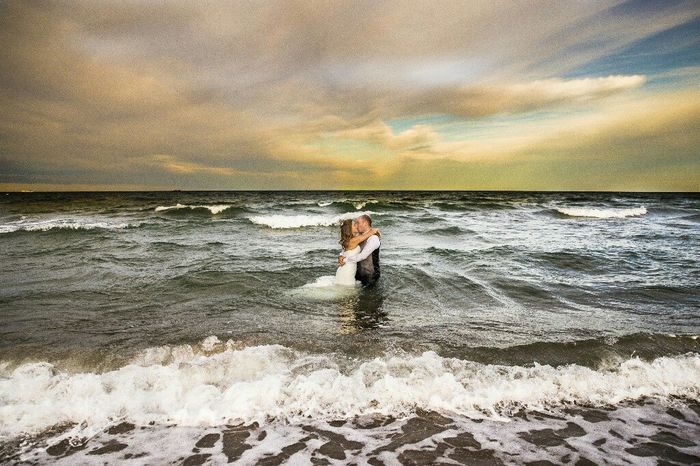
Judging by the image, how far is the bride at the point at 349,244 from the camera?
24.0ft

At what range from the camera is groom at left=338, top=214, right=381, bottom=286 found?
7363 millimetres

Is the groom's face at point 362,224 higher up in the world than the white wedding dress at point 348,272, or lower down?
higher up

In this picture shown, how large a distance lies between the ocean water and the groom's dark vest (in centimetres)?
26

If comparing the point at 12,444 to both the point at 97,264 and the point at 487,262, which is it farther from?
the point at 487,262

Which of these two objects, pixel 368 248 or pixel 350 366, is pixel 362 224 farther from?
pixel 350 366

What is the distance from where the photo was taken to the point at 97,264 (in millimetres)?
10633

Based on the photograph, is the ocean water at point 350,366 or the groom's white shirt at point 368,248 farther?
the groom's white shirt at point 368,248

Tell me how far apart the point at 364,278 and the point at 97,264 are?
8.36 meters

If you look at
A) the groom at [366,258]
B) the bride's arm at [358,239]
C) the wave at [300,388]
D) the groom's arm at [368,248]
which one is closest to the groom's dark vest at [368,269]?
the groom at [366,258]

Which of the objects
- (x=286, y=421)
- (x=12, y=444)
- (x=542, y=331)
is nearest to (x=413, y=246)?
(x=542, y=331)

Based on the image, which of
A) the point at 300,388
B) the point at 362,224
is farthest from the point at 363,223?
the point at 300,388

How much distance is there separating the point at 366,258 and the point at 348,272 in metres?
0.49

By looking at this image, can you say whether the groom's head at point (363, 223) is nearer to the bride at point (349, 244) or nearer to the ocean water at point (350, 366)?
the bride at point (349, 244)

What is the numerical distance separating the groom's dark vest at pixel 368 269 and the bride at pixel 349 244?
0.17 m
